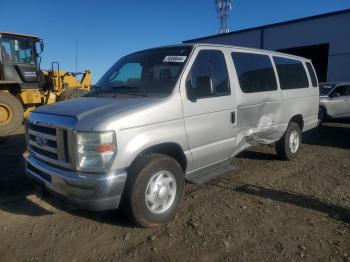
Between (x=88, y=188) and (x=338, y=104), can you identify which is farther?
(x=338, y=104)

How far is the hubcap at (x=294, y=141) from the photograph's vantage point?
6.95 metres

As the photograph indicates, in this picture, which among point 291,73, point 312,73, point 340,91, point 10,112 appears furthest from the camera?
point 340,91

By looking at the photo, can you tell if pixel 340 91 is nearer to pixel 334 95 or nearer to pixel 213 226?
pixel 334 95

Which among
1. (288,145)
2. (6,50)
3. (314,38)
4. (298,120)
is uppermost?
(314,38)

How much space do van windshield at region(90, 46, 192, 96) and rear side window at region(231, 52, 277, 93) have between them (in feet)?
3.47

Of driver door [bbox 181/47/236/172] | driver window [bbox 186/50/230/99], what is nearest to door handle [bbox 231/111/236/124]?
driver door [bbox 181/47/236/172]

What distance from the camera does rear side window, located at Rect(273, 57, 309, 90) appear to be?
647 cm

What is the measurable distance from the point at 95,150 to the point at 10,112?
8.65 metres

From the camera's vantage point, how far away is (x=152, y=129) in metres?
3.87

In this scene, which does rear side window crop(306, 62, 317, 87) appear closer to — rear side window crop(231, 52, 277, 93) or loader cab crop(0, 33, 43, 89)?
rear side window crop(231, 52, 277, 93)

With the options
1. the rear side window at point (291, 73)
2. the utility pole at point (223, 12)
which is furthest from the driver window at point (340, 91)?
the utility pole at point (223, 12)

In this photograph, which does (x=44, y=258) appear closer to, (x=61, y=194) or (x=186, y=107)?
(x=61, y=194)

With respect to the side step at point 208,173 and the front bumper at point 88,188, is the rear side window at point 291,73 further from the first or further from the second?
the front bumper at point 88,188

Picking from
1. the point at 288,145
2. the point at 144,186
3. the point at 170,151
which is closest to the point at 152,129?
the point at 170,151
